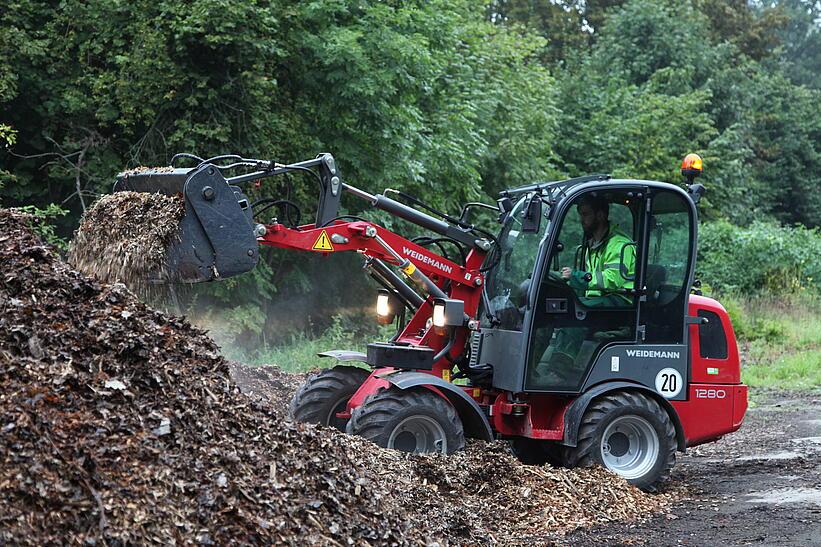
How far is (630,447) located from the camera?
26.4ft

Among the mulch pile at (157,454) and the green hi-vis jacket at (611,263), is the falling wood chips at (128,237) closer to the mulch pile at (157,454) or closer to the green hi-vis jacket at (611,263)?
the mulch pile at (157,454)

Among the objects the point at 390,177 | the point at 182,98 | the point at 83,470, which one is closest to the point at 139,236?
the point at 83,470

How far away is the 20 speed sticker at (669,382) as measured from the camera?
26.8 feet

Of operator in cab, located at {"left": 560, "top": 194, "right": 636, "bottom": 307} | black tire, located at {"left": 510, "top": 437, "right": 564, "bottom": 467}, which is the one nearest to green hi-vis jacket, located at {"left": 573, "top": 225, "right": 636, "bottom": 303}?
operator in cab, located at {"left": 560, "top": 194, "right": 636, "bottom": 307}

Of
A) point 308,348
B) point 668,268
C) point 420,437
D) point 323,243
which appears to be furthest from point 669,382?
point 308,348

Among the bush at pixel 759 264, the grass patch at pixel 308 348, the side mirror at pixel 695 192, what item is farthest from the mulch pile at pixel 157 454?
the bush at pixel 759 264

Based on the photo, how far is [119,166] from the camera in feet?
48.5

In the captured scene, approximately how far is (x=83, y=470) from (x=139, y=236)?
9.44 ft

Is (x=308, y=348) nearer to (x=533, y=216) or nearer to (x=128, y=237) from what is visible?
(x=533, y=216)

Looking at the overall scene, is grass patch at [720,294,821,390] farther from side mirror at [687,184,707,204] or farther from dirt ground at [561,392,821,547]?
side mirror at [687,184,707,204]

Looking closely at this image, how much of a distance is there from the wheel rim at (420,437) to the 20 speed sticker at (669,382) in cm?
187

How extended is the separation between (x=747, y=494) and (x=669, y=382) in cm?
102

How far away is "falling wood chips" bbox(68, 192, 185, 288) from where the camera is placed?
7.07 metres

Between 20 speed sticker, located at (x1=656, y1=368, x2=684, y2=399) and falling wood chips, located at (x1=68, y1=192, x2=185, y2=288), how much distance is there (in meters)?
3.89
